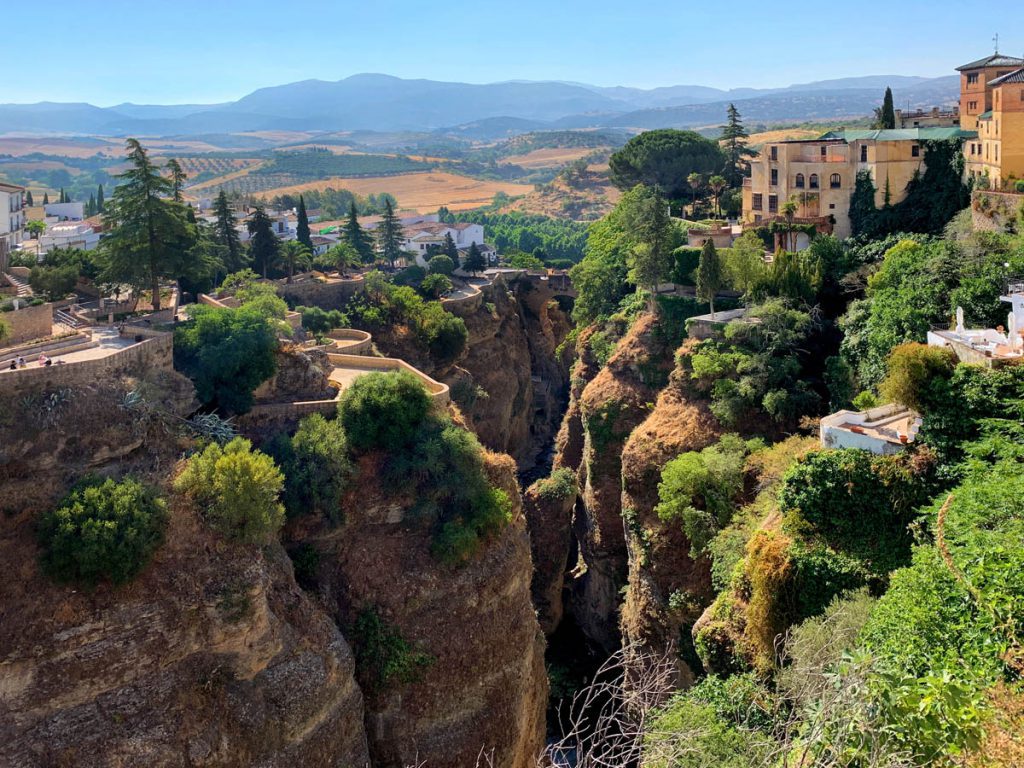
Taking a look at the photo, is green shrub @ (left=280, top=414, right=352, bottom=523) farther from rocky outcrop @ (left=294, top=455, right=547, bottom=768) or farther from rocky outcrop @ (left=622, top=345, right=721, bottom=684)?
rocky outcrop @ (left=622, top=345, right=721, bottom=684)

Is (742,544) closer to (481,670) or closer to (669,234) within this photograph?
(481,670)

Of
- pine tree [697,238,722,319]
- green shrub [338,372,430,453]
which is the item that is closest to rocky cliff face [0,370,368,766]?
green shrub [338,372,430,453]

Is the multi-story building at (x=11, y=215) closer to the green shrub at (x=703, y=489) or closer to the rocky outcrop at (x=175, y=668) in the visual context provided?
the rocky outcrop at (x=175, y=668)

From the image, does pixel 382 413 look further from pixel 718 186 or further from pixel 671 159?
pixel 671 159

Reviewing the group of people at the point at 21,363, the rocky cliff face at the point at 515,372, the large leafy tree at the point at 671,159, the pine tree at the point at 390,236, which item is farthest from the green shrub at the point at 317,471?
the large leafy tree at the point at 671,159

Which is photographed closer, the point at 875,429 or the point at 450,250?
the point at 875,429

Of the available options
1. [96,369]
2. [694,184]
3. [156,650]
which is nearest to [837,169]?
[694,184]
